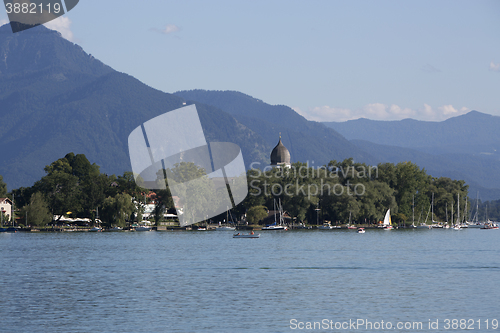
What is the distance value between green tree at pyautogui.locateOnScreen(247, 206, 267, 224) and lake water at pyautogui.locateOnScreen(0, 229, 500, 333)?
65.7 metres

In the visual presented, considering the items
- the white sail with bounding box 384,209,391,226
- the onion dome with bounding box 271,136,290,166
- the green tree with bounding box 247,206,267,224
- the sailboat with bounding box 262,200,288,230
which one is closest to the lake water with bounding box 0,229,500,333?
the sailboat with bounding box 262,200,288,230

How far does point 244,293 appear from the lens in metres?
30.9

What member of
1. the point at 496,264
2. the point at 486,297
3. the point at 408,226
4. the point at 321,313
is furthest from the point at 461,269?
the point at 408,226

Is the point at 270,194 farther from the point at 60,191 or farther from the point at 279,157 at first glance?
the point at 279,157

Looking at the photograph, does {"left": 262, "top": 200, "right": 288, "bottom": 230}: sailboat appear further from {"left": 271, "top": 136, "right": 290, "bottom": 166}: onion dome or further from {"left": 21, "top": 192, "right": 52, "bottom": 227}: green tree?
{"left": 271, "top": 136, "right": 290, "bottom": 166}: onion dome

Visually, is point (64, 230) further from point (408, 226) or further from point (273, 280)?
point (273, 280)

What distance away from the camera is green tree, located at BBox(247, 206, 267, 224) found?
386 ft

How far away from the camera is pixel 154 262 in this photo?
4778 centimetres

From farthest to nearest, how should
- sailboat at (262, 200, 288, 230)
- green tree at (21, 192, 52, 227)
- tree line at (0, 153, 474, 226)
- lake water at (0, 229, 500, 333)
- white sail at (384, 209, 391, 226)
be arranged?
white sail at (384, 209, 391, 226) < sailboat at (262, 200, 288, 230) < tree line at (0, 153, 474, 226) < green tree at (21, 192, 52, 227) < lake water at (0, 229, 500, 333)

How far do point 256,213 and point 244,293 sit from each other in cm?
8705

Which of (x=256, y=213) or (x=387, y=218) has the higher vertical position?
(x=256, y=213)

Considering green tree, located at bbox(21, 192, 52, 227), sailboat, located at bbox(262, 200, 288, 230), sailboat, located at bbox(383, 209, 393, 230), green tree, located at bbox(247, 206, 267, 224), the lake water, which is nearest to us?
the lake water

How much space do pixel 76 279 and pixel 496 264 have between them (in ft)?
96.4

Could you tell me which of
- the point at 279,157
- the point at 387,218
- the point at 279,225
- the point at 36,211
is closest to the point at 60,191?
the point at 36,211
